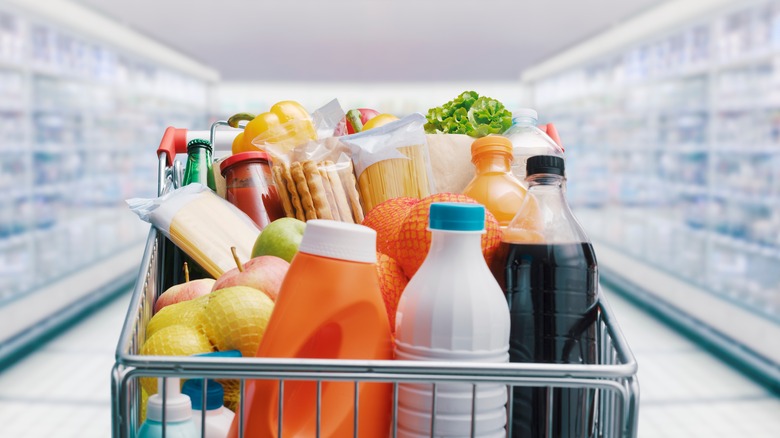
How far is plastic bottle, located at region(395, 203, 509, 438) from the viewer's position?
0.68 metres

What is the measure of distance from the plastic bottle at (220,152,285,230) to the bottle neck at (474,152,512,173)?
40 centimetres

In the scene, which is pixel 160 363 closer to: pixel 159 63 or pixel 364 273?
pixel 364 273

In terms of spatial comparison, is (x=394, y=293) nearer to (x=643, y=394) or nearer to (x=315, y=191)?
(x=315, y=191)

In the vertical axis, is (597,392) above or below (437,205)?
below

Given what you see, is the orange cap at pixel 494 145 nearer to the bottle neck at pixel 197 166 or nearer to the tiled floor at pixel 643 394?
the bottle neck at pixel 197 166

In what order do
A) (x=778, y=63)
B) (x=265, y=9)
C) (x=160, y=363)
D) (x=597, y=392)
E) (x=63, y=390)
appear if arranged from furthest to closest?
(x=265, y=9), (x=778, y=63), (x=63, y=390), (x=597, y=392), (x=160, y=363)

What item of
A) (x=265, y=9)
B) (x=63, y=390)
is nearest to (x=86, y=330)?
(x=63, y=390)

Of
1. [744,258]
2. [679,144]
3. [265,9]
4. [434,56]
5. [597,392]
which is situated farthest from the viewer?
[434,56]

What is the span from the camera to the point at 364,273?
0.70 metres

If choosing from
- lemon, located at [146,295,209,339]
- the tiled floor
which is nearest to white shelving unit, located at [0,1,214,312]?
the tiled floor

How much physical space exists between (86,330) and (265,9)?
4.67 metres

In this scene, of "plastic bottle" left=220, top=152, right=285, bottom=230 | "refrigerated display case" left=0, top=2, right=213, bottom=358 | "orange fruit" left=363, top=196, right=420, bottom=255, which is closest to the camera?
"orange fruit" left=363, top=196, right=420, bottom=255

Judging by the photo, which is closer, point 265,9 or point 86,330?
point 86,330

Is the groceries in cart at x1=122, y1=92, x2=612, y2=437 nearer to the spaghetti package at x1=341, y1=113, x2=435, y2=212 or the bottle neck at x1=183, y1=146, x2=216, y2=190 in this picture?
the spaghetti package at x1=341, y1=113, x2=435, y2=212
